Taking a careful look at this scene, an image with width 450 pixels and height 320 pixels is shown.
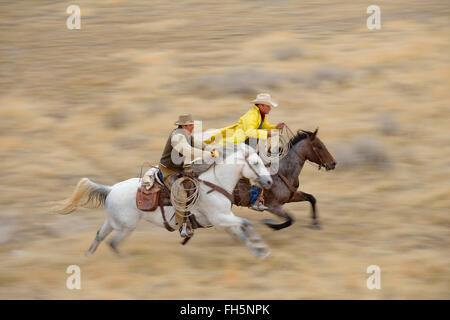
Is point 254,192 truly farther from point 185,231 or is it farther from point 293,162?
point 185,231

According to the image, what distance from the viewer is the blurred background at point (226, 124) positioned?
26.8 ft

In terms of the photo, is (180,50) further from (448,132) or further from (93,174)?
(448,132)

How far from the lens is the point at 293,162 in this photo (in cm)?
934

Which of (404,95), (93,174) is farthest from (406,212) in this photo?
(93,174)

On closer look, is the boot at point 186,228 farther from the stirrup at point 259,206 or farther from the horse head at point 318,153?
Answer: the horse head at point 318,153

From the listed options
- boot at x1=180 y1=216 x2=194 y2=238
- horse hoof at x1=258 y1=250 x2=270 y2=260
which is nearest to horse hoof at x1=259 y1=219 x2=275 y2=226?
horse hoof at x1=258 y1=250 x2=270 y2=260

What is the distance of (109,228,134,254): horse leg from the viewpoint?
8308 millimetres

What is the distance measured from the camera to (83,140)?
45.3ft

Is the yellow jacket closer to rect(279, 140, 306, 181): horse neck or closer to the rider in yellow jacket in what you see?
the rider in yellow jacket

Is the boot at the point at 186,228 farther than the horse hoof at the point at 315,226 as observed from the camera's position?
No

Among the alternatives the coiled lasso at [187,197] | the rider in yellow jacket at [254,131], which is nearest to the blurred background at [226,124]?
the rider in yellow jacket at [254,131]

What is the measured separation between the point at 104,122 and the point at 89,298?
24.7ft

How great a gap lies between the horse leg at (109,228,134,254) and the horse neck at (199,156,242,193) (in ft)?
4.32

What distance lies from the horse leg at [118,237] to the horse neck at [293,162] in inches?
102
